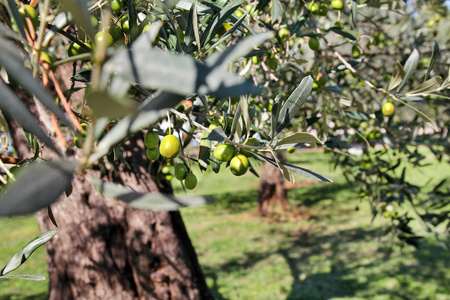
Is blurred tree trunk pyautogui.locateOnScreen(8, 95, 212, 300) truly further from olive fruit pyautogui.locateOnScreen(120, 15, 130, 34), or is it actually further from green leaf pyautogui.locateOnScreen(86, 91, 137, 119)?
green leaf pyautogui.locateOnScreen(86, 91, 137, 119)

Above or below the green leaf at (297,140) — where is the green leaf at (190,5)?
above

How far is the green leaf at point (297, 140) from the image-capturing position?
765 millimetres

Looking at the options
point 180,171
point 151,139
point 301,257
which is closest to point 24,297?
point 301,257

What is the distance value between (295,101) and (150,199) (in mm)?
499

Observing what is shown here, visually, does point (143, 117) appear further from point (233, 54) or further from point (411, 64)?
point (411, 64)

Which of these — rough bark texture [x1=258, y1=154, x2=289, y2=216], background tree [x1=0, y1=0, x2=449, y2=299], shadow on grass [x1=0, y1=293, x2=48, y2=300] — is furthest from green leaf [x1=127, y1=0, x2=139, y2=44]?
rough bark texture [x1=258, y1=154, x2=289, y2=216]

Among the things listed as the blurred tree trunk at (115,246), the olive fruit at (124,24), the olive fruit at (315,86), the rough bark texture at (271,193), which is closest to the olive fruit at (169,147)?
the olive fruit at (124,24)

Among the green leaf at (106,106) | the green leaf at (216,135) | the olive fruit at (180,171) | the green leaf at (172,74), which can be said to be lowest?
the olive fruit at (180,171)

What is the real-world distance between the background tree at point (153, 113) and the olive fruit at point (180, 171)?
1 centimetres

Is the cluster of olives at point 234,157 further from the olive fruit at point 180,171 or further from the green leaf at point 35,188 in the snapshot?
the green leaf at point 35,188

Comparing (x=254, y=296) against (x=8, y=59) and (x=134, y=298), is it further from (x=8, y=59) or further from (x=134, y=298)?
(x=8, y=59)

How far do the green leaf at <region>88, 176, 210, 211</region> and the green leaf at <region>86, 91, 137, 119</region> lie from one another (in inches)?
5.3

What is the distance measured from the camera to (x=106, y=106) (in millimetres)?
350

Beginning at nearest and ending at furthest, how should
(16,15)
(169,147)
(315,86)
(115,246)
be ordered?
A: (16,15), (169,147), (315,86), (115,246)
